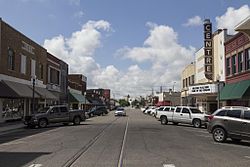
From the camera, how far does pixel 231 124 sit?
61.2 ft

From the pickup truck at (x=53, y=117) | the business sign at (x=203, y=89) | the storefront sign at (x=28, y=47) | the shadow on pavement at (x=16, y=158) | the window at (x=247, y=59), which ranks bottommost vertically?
the shadow on pavement at (x=16, y=158)

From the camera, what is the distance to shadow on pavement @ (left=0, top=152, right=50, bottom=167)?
40.1 feet

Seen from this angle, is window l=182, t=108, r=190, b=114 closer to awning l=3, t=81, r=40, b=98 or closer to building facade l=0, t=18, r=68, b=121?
building facade l=0, t=18, r=68, b=121

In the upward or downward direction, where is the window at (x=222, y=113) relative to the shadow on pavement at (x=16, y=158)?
upward

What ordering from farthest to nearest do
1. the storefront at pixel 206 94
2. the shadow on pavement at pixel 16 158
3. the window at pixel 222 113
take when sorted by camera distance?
the storefront at pixel 206 94, the window at pixel 222 113, the shadow on pavement at pixel 16 158

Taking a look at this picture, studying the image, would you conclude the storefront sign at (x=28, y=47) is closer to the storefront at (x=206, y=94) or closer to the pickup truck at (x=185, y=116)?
the pickup truck at (x=185, y=116)

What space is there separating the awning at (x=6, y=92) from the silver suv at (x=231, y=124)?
832 inches

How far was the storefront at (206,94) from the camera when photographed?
1656 inches

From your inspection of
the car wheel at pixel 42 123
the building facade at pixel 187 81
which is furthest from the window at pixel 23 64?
the building facade at pixel 187 81

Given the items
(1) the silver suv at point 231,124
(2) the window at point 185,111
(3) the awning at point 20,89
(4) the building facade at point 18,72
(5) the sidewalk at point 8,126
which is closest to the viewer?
(1) the silver suv at point 231,124

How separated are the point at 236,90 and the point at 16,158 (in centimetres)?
2393

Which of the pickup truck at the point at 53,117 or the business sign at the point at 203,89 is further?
the business sign at the point at 203,89

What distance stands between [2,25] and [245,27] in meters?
22.1

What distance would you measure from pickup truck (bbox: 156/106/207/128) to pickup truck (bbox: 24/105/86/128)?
826 cm
